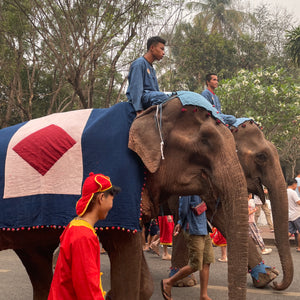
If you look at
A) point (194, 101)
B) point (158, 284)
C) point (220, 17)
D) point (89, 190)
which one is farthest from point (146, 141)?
point (220, 17)

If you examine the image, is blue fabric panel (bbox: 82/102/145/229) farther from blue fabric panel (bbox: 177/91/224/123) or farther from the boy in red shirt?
the boy in red shirt

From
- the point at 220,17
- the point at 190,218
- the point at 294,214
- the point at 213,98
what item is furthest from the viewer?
the point at 220,17

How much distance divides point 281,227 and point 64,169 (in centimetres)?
258

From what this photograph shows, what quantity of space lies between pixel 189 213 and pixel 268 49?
927 inches

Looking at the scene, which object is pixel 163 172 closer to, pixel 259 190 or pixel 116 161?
pixel 116 161

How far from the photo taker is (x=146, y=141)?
409 centimetres

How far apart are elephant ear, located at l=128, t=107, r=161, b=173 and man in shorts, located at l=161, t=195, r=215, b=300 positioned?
1.63 metres

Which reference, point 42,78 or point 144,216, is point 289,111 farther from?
point 144,216

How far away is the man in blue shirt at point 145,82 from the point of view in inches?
174

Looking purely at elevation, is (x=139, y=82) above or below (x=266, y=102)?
below

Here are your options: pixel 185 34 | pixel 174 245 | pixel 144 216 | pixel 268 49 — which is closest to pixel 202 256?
pixel 174 245

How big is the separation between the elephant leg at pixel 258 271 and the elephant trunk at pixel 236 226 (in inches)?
100

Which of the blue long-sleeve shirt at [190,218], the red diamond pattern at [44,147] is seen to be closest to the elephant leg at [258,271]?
the blue long-sleeve shirt at [190,218]

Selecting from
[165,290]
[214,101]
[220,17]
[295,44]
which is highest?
[220,17]
